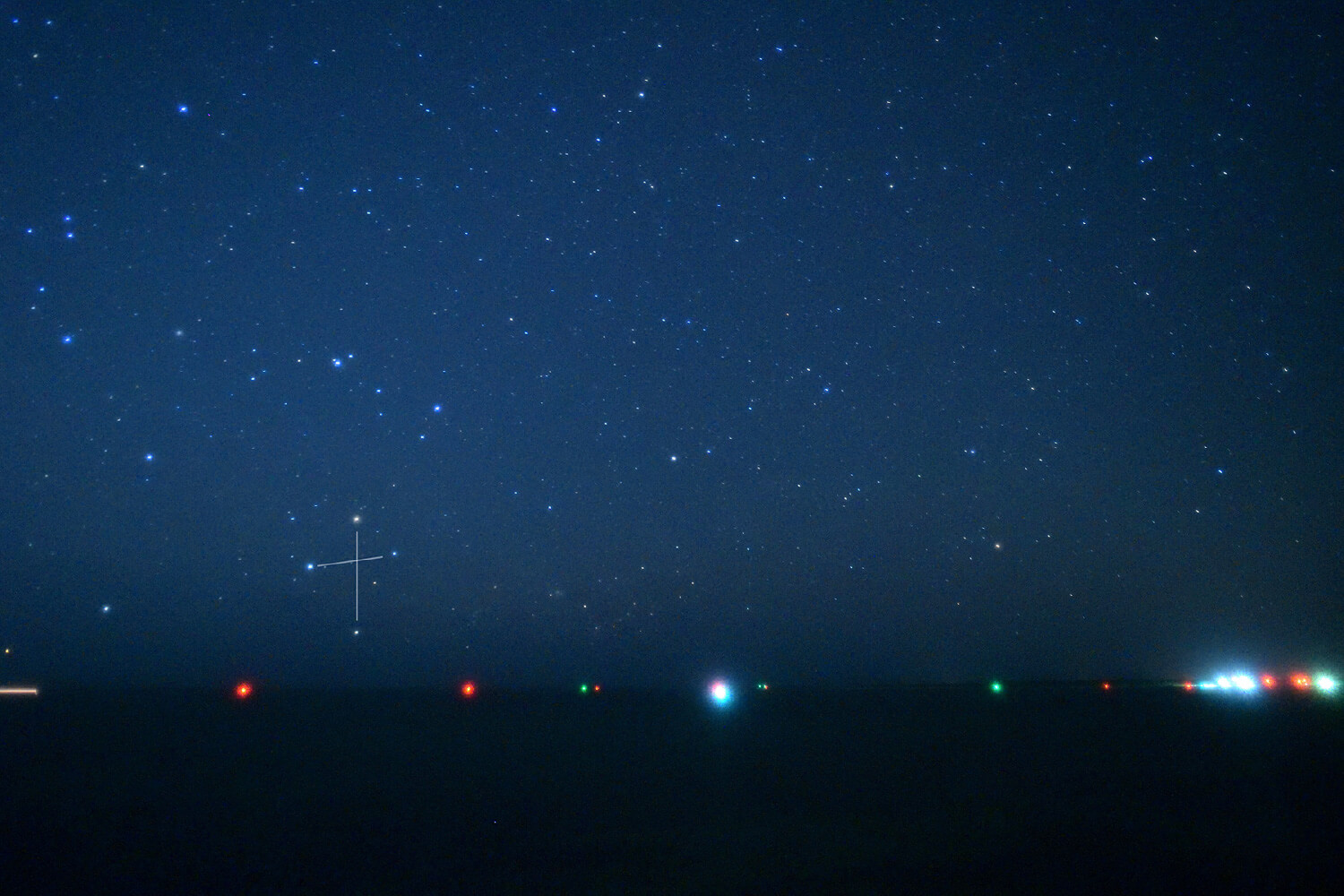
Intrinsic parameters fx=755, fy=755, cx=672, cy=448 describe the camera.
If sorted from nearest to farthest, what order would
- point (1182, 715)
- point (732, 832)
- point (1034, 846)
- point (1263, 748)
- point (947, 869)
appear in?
point (947, 869), point (1034, 846), point (732, 832), point (1263, 748), point (1182, 715)

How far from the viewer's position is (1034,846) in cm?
888

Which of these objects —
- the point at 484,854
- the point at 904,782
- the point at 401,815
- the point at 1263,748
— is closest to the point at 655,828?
the point at 484,854

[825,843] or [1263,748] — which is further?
[1263,748]

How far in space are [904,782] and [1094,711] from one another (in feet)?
87.7

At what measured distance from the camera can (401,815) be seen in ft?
37.4

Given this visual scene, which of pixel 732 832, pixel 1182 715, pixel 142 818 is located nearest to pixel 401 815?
pixel 142 818

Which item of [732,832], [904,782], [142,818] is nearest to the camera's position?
[732,832]

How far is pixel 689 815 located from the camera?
1125 cm

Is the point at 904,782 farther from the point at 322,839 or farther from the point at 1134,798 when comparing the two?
the point at 322,839

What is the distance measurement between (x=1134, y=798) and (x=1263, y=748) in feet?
32.7

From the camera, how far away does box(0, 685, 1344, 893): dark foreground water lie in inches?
317

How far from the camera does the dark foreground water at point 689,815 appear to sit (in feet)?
26.4

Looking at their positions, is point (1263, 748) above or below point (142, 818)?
below

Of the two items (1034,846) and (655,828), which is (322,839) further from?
(1034,846)
